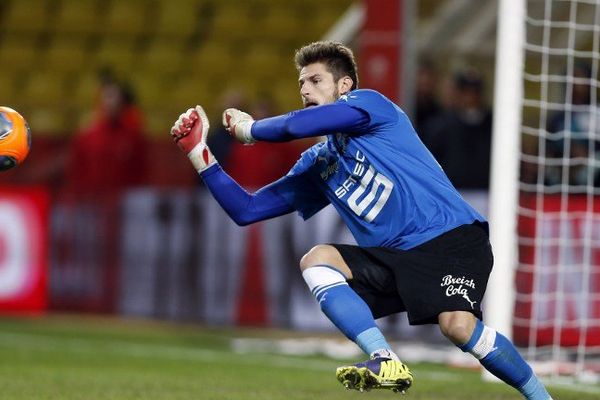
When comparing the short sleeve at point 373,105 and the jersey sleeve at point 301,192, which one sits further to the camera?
the jersey sleeve at point 301,192

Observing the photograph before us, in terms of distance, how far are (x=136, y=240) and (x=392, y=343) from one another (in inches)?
115

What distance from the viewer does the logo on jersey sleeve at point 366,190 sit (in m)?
6.70

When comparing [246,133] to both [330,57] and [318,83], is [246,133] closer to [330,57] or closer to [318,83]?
[318,83]

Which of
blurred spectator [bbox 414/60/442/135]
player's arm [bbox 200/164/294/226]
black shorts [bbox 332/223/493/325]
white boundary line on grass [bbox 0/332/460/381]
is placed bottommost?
white boundary line on grass [bbox 0/332/460/381]

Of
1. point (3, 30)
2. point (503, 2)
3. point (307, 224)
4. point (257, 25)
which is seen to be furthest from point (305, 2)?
point (503, 2)

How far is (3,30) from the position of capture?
20.2 m

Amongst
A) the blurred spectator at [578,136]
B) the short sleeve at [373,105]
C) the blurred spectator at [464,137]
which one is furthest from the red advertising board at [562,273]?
the short sleeve at [373,105]

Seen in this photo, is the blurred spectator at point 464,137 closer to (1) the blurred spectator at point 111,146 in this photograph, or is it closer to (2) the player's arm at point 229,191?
(1) the blurred spectator at point 111,146

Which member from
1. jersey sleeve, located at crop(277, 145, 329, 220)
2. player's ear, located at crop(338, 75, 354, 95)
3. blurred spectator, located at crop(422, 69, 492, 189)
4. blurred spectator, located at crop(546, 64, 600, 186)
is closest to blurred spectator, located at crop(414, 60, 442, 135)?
blurred spectator, located at crop(422, 69, 492, 189)

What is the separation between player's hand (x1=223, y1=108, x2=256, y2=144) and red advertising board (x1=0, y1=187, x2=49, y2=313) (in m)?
7.51

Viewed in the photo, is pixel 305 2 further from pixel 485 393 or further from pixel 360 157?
pixel 360 157

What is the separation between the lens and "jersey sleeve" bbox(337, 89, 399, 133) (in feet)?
21.6

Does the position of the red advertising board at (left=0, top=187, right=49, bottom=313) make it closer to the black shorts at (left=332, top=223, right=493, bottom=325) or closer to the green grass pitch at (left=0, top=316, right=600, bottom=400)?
the green grass pitch at (left=0, top=316, right=600, bottom=400)

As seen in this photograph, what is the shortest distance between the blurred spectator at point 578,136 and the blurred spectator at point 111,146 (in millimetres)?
4413
